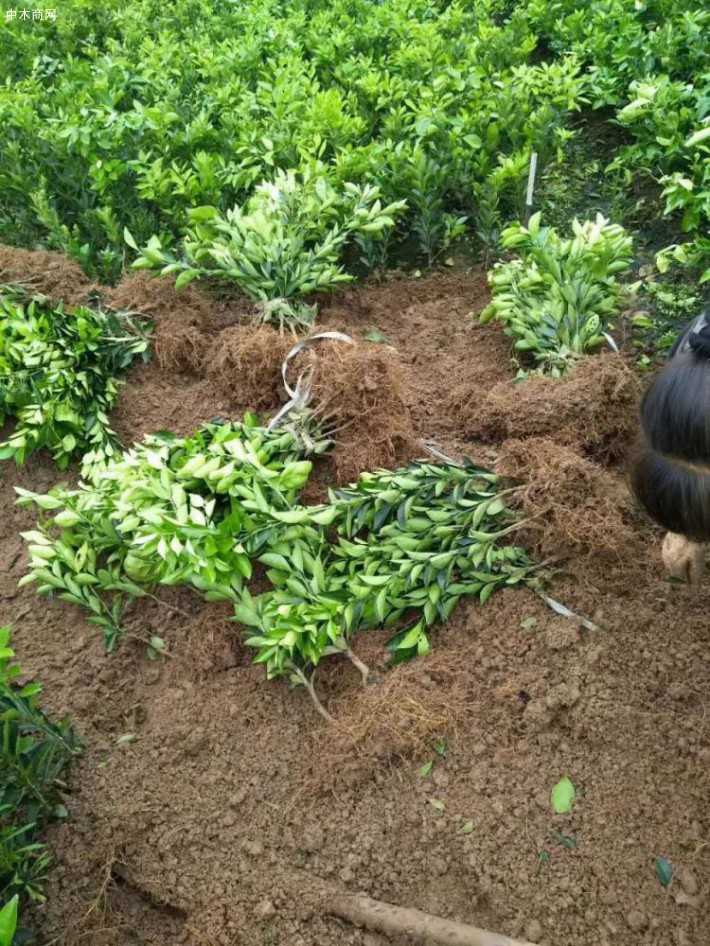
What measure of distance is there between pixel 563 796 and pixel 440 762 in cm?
37

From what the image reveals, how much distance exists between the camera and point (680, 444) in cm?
183

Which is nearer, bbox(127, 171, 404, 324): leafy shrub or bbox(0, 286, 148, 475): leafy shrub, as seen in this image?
bbox(0, 286, 148, 475): leafy shrub

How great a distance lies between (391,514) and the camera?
285cm

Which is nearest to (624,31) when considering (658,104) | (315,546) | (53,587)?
(658,104)

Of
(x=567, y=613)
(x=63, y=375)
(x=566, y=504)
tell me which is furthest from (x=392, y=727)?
(x=63, y=375)

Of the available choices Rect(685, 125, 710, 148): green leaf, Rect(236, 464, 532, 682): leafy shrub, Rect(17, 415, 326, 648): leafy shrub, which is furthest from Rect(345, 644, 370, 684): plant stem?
Rect(685, 125, 710, 148): green leaf

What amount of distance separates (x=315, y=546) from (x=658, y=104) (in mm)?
2963

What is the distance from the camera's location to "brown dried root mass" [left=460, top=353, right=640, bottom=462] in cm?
294

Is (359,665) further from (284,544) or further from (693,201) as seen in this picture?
(693,201)

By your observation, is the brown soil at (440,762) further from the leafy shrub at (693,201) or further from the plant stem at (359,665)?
the leafy shrub at (693,201)

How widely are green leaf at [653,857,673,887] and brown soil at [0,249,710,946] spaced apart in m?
0.02

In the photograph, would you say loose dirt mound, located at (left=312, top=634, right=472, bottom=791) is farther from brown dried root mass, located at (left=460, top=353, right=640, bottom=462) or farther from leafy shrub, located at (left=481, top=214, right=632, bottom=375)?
leafy shrub, located at (left=481, top=214, right=632, bottom=375)

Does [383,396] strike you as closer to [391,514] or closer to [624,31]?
[391,514]

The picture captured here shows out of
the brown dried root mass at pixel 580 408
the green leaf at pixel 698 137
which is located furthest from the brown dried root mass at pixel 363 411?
the green leaf at pixel 698 137
